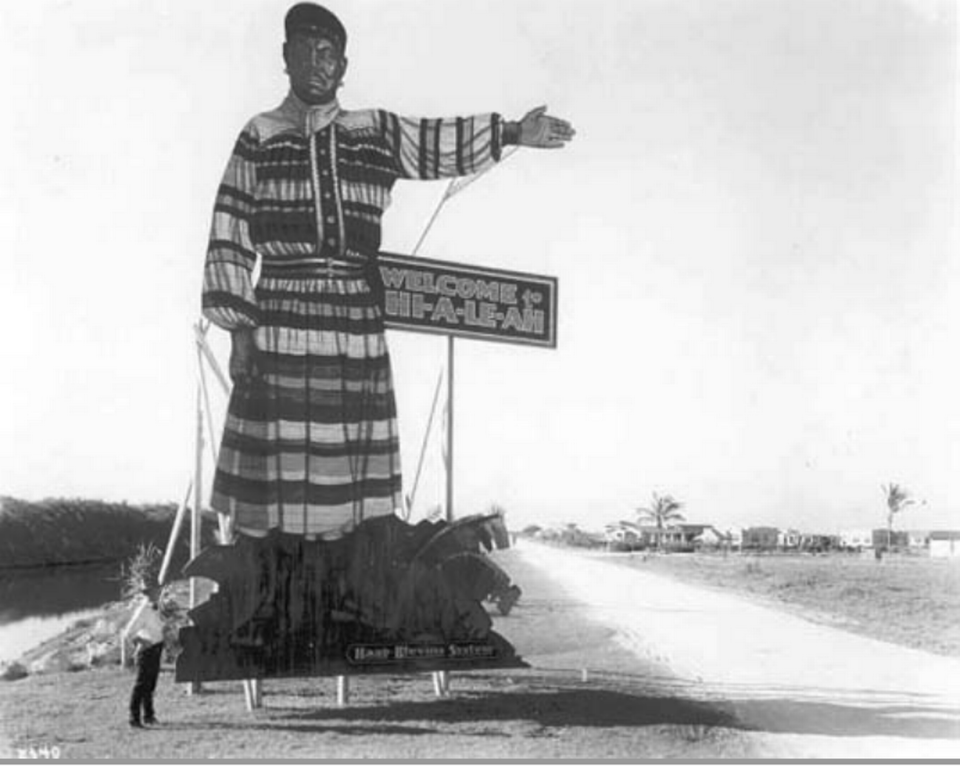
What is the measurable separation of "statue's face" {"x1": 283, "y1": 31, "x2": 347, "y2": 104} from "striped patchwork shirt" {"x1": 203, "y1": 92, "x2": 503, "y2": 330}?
103 mm

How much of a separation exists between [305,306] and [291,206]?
861 mm

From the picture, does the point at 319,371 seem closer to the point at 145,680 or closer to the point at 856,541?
the point at 145,680

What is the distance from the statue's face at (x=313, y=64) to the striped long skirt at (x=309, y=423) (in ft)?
5.36

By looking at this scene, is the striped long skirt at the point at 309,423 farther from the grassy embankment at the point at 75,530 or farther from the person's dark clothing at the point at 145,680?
the grassy embankment at the point at 75,530

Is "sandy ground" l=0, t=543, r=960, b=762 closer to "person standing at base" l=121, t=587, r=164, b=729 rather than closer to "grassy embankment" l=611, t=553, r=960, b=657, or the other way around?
"person standing at base" l=121, t=587, r=164, b=729

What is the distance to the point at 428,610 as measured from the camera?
9586 millimetres

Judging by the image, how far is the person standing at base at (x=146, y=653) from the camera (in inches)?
340

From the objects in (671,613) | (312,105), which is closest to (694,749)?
(312,105)

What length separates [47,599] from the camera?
22.2 m

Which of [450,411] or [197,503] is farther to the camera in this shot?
[450,411]

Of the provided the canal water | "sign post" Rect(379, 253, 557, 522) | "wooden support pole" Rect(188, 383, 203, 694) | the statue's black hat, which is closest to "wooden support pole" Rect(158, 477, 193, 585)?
"wooden support pole" Rect(188, 383, 203, 694)

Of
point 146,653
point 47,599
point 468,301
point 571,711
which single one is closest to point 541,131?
point 468,301

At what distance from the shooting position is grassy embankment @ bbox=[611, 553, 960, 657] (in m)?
15.2

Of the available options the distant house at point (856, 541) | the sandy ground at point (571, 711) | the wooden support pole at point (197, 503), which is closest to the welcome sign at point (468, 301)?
the wooden support pole at point (197, 503)
